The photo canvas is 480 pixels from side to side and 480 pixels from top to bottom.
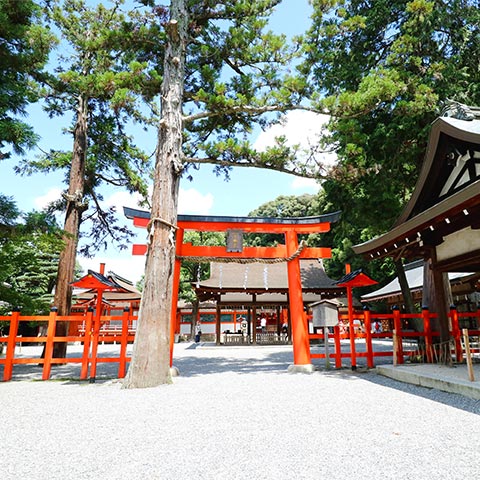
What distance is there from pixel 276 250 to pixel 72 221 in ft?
19.8

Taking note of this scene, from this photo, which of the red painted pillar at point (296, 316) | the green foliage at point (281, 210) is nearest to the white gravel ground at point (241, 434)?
the red painted pillar at point (296, 316)

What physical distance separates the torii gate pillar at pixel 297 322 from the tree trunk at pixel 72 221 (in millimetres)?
5564

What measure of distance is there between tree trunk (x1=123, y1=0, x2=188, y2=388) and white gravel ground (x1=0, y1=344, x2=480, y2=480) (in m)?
0.56

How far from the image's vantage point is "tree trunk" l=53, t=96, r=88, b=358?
9102mm

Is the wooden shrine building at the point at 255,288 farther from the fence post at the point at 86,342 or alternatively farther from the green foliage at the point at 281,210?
the green foliage at the point at 281,210

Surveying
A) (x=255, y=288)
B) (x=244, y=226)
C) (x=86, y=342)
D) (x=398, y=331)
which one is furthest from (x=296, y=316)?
(x=255, y=288)

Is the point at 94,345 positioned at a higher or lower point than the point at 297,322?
lower

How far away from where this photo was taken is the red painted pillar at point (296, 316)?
736 centimetres

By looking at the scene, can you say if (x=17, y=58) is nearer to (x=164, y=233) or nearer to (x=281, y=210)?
(x=164, y=233)

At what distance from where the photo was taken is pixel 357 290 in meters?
24.9

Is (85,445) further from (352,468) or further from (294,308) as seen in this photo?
(294,308)

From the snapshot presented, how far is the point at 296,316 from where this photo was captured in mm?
7484

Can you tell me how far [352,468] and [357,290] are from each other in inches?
943

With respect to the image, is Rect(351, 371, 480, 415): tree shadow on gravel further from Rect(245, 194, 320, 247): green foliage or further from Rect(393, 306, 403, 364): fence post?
Rect(245, 194, 320, 247): green foliage
